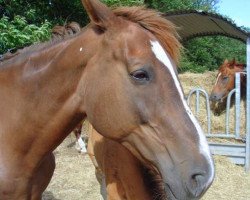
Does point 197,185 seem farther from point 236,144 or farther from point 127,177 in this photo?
point 236,144

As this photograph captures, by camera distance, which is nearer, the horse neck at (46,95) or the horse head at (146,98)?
the horse head at (146,98)

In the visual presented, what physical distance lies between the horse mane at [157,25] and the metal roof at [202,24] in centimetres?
318

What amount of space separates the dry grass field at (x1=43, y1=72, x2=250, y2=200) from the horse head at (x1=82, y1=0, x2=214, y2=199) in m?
3.69

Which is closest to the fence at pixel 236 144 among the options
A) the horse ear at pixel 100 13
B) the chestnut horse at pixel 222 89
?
the chestnut horse at pixel 222 89

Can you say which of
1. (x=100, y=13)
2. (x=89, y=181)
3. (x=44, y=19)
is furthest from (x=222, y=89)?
(x=100, y=13)

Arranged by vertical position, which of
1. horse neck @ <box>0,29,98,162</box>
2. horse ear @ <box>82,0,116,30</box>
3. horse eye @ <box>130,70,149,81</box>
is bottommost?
horse neck @ <box>0,29,98,162</box>

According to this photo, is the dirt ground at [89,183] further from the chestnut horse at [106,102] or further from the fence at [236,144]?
the chestnut horse at [106,102]

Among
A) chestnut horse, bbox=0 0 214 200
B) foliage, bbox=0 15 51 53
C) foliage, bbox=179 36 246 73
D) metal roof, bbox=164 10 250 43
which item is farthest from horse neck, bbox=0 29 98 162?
foliage, bbox=179 36 246 73

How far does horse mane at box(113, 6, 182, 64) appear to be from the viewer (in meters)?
2.07

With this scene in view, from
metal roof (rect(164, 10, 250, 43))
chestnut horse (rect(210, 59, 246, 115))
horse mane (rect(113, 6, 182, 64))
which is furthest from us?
chestnut horse (rect(210, 59, 246, 115))

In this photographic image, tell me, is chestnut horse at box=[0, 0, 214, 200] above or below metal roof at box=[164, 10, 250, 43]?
above

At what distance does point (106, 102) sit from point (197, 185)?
2.13 feet

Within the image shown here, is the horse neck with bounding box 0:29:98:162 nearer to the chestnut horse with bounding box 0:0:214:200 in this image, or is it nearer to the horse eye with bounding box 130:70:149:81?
the chestnut horse with bounding box 0:0:214:200

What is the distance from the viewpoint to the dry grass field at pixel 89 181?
554 centimetres
